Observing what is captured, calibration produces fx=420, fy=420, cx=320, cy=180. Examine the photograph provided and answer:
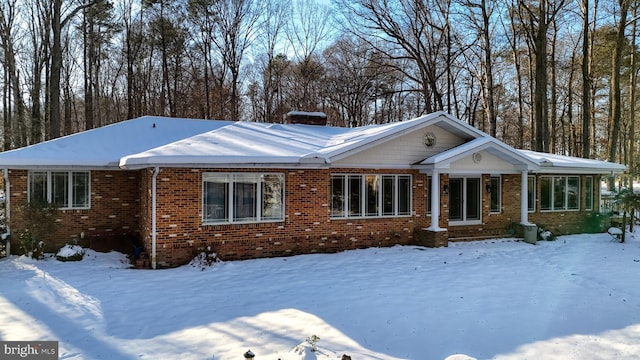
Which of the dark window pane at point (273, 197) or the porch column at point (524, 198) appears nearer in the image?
the dark window pane at point (273, 197)

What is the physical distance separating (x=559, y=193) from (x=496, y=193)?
2.96 metres

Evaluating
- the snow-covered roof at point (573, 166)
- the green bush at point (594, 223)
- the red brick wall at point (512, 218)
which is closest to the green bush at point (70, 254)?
the red brick wall at point (512, 218)

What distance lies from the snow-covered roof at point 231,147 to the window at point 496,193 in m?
0.94

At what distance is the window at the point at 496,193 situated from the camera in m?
13.8

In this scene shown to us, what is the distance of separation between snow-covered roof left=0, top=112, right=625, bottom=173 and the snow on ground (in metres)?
2.33

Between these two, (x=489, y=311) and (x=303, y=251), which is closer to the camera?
(x=489, y=311)

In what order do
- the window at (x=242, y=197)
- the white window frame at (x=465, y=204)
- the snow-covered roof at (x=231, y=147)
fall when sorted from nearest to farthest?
the snow-covered roof at (x=231, y=147) → the window at (x=242, y=197) → the white window frame at (x=465, y=204)

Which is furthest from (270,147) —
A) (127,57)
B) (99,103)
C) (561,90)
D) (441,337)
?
(561,90)

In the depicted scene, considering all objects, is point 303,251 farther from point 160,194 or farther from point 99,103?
point 99,103

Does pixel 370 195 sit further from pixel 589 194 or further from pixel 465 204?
pixel 589 194

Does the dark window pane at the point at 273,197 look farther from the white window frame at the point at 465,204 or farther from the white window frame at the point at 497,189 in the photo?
the white window frame at the point at 497,189

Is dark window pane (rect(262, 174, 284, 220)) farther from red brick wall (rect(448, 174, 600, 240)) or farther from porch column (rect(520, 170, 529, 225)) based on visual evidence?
porch column (rect(520, 170, 529, 225))

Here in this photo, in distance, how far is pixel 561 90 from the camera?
31469 mm

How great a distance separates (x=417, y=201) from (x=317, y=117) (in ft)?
16.8
